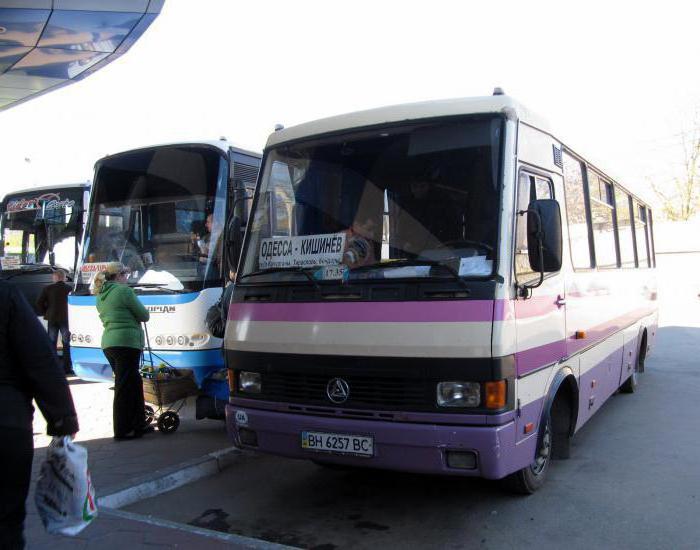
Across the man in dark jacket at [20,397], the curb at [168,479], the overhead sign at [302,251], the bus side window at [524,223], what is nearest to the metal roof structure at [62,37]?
the overhead sign at [302,251]

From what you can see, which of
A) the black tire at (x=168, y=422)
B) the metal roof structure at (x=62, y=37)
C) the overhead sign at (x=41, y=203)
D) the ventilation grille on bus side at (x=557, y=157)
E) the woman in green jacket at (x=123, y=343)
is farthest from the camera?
the metal roof structure at (x=62, y=37)

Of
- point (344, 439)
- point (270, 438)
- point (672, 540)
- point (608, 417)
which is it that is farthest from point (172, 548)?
point (608, 417)

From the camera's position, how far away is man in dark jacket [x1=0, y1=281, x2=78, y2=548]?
290 cm

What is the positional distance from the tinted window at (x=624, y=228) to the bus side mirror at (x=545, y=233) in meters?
4.09

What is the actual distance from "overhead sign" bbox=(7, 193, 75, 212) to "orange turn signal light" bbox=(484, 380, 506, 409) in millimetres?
9910

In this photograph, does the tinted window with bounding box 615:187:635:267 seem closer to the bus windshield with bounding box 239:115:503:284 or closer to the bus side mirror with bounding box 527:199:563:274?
the bus side mirror with bounding box 527:199:563:274

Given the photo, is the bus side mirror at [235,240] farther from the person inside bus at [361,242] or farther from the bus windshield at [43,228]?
the bus windshield at [43,228]

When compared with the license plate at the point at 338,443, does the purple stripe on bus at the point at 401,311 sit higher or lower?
higher

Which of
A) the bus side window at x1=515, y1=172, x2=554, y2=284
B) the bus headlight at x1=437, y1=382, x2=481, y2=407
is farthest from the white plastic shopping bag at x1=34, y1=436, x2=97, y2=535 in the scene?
the bus side window at x1=515, y1=172, x2=554, y2=284

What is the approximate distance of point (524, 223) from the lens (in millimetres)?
4516

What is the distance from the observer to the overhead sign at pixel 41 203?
11938 mm

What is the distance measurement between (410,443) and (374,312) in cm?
86

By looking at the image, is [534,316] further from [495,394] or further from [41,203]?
[41,203]

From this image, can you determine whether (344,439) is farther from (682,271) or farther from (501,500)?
(682,271)
